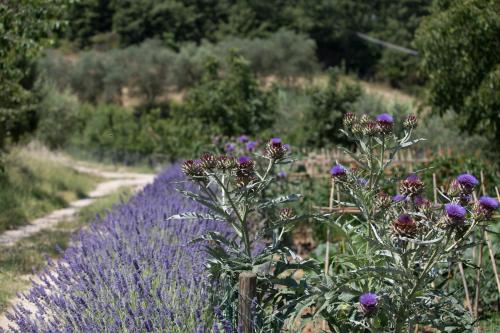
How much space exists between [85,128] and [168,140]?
449 inches

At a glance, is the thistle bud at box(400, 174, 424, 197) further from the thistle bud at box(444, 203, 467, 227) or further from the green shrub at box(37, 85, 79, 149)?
the green shrub at box(37, 85, 79, 149)

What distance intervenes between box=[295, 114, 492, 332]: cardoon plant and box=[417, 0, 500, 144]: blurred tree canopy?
609 cm

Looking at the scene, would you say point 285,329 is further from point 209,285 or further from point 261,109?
point 261,109

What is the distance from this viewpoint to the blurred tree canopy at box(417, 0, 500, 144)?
28.5 feet

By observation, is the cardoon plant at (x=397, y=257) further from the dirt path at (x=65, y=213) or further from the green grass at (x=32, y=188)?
the green grass at (x=32, y=188)

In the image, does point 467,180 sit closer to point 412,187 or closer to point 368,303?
point 412,187

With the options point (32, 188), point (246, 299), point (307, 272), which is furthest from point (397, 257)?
point (32, 188)

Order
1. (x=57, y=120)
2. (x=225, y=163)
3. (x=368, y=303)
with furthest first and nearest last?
1. (x=57, y=120)
2. (x=225, y=163)
3. (x=368, y=303)

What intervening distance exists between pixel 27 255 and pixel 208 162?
5109 mm

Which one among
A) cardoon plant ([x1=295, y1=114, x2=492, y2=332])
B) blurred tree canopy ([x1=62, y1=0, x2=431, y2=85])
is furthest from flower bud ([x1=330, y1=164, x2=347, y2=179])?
blurred tree canopy ([x1=62, y1=0, x2=431, y2=85])

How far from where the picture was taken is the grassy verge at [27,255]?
18.7ft

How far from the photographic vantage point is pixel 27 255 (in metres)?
7.25

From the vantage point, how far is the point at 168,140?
22391mm

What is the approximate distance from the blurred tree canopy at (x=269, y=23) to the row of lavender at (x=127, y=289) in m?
46.2
